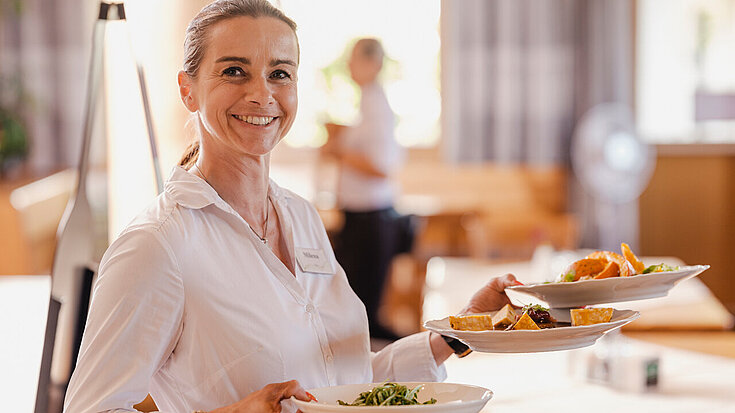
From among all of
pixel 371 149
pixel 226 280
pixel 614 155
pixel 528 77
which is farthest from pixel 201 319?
pixel 528 77

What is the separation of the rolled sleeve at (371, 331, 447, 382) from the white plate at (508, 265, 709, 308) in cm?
25

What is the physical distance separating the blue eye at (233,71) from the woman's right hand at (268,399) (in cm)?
49

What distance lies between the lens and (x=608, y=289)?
1.35 metres

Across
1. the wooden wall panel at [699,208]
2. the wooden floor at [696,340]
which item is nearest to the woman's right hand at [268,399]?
the wooden floor at [696,340]

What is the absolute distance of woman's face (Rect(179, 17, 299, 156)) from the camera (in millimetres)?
1288

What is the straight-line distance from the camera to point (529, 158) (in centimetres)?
665

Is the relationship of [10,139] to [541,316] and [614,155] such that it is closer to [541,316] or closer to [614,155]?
[614,155]

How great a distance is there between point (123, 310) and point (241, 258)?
0.75 ft

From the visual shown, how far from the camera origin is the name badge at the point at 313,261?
1434 mm

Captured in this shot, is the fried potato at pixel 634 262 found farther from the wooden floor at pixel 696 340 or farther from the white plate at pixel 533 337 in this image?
the wooden floor at pixel 696 340

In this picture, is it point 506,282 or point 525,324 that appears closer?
point 525,324

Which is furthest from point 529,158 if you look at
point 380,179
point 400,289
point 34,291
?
point 34,291

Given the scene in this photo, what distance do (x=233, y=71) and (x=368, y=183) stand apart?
2913mm

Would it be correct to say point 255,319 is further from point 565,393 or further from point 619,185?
point 619,185
